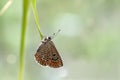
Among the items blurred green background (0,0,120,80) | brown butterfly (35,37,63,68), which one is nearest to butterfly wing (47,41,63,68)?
brown butterfly (35,37,63,68)

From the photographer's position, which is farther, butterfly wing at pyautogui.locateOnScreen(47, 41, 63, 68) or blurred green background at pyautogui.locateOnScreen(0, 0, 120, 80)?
blurred green background at pyautogui.locateOnScreen(0, 0, 120, 80)

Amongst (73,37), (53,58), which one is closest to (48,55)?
(53,58)

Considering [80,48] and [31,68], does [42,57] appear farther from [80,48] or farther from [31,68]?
[80,48]

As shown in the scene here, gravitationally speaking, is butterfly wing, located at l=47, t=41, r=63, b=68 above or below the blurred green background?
below

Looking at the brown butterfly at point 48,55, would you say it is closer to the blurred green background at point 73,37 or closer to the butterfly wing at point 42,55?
the butterfly wing at point 42,55

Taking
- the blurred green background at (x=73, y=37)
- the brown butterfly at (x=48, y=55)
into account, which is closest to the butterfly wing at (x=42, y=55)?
the brown butterfly at (x=48, y=55)

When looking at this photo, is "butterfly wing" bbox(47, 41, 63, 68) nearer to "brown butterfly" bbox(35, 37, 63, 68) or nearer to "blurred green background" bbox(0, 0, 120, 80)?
"brown butterfly" bbox(35, 37, 63, 68)
